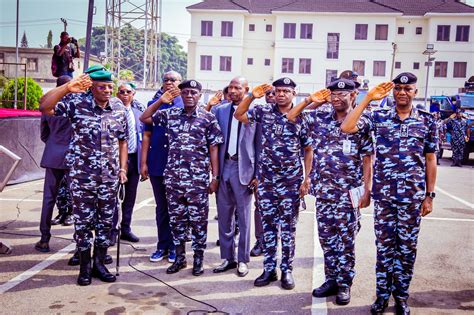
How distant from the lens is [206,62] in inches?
1780

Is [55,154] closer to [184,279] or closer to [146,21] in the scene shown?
[184,279]

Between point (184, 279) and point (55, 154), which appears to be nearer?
point (184, 279)

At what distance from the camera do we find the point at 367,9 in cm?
4394

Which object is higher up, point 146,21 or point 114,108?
point 146,21

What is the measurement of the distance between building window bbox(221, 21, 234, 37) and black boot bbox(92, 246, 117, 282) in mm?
41662

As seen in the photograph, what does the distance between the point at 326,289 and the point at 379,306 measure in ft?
1.88

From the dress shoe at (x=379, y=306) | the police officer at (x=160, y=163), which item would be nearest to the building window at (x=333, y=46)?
the police officer at (x=160, y=163)

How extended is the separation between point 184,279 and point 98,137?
1.82 meters

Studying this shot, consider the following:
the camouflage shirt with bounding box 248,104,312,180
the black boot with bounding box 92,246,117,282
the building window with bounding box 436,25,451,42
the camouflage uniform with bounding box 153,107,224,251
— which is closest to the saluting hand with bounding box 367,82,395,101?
the camouflage shirt with bounding box 248,104,312,180

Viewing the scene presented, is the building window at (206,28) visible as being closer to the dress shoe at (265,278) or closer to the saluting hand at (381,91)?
the dress shoe at (265,278)

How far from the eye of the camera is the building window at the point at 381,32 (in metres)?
43.9

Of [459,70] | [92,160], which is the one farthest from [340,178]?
[459,70]

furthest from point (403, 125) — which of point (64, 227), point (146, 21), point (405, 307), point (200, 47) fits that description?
point (200, 47)

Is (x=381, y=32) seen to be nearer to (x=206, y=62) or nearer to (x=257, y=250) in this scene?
(x=206, y=62)
